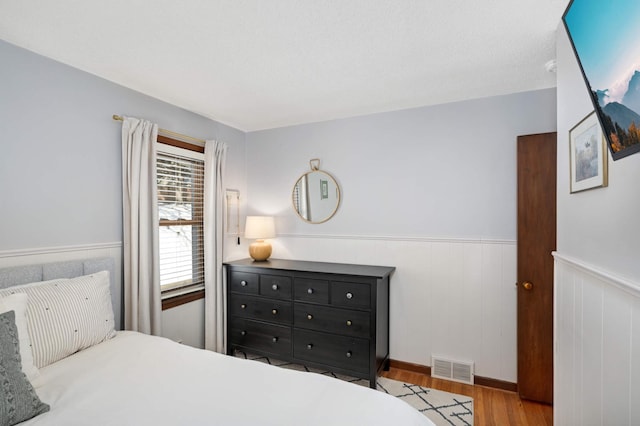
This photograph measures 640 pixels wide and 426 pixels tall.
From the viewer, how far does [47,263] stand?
1.96 meters

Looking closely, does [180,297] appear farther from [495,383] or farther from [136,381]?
[495,383]

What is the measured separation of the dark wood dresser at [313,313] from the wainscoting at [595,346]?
47.8 inches

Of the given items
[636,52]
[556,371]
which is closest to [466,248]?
[556,371]

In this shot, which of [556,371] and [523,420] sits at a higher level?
[556,371]

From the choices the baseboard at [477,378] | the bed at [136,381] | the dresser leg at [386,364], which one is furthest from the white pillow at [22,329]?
the baseboard at [477,378]

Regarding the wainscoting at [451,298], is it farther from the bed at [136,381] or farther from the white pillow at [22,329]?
the white pillow at [22,329]

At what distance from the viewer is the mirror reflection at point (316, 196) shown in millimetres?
3258

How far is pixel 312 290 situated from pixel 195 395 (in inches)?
58.7

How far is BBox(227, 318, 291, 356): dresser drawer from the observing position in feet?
9.47

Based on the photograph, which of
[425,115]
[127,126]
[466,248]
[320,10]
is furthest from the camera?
[425,115]

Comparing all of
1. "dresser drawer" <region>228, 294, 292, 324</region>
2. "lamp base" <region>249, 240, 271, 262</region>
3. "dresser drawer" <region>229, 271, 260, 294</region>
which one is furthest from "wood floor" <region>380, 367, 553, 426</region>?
"lamp base" <region>249, 240, 271, 262</region>

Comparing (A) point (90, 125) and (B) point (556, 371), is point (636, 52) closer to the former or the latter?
(B) point (556, 371)

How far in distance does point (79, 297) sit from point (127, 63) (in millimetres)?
1496

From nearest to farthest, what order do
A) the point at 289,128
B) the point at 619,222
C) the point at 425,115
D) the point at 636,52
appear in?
the point at 636,52 < the point at 619,222 < the point at 425,115 < the point at 289,128
